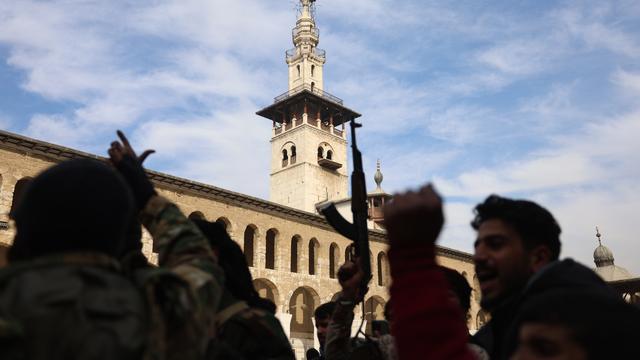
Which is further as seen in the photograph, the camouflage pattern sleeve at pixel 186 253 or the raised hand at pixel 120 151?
the raised hand at pixel 120 151

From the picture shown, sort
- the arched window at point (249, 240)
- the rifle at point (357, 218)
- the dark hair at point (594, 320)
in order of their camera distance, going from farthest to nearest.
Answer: the arched window at point (249, 240) < the rifle at point (357, 218) < the dark hair at point (594, 320)

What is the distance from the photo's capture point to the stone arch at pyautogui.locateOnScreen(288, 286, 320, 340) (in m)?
26.2

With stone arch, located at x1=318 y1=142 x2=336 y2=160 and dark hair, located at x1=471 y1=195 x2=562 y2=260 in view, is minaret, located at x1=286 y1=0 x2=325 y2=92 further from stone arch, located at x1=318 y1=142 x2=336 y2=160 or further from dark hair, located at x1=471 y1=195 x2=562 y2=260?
dark hair, located at x1=471 y1=195 x2=562 y2=260

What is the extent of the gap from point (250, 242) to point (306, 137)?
55.3 feet

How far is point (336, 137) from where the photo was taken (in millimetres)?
42594

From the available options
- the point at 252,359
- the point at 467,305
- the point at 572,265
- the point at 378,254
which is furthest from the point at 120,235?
the point at 378,254

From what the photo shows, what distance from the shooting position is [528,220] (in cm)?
245

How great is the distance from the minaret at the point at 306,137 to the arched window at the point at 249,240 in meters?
14.3

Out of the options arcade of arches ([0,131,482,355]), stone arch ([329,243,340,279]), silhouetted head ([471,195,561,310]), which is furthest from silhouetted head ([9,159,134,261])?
stone arch ([329,243,340,279])

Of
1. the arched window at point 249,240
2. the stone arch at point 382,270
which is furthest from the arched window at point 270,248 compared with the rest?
the stone arch at point 382,270

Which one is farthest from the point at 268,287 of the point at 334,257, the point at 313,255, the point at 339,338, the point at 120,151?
the point at 120,151

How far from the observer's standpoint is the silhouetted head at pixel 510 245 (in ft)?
7.49

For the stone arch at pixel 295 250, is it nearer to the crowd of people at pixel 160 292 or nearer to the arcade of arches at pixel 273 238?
the arcade of arches at pixel 273 238

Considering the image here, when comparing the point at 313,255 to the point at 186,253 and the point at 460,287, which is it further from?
the point at 186,253
